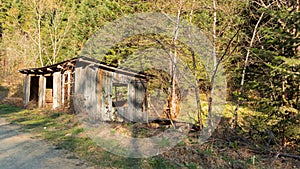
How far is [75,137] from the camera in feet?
23.1

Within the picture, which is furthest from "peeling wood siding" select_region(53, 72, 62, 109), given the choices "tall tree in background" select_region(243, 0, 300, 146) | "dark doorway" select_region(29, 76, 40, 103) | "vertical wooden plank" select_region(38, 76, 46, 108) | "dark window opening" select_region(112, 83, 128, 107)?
"tall tree in background" select_region(243, 0, 300, 146)

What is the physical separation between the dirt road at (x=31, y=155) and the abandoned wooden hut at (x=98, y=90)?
425 centimetres

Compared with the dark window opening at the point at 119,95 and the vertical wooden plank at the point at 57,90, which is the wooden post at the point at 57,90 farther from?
the dark window opening at the point at 119,95

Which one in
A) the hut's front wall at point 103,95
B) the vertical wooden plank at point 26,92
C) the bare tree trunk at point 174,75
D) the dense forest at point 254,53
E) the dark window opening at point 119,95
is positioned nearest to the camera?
the dense forest at point 254,53

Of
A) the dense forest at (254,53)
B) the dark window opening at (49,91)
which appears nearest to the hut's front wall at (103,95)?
the dense forest at (254,53)

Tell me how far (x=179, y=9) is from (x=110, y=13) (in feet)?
29.9

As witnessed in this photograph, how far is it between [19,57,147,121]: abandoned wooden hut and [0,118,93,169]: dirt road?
167 inches

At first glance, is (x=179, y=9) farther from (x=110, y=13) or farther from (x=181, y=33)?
(x=110, y=13)

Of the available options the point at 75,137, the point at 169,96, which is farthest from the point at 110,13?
the point at 75,137

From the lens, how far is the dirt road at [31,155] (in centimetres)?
479

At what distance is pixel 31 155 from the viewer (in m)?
5.42

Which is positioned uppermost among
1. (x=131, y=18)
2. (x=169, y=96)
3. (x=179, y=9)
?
(x=131, y=18)

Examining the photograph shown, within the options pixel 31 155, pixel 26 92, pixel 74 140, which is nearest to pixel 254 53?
pixel 74 140

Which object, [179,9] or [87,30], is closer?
[179,9]
